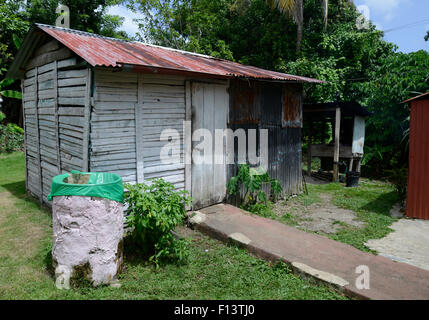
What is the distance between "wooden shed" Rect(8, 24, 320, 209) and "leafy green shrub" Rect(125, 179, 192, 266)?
1.02m

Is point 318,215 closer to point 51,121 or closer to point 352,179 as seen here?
point 352,179

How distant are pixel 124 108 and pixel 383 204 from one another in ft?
23.2

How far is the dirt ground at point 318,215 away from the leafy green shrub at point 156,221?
3185mm

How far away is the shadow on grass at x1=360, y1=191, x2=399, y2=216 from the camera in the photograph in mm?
7827

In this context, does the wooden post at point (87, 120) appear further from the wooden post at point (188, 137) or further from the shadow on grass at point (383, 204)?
the shadow on grass at point (383, 204)

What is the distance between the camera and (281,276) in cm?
431

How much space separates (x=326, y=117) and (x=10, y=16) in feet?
50.3

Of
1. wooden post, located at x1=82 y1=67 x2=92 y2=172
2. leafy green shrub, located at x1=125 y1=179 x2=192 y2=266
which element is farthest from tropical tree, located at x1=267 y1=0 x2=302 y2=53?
leafy green shrub, located at x1=125 y1=179 x2=192 y2=266

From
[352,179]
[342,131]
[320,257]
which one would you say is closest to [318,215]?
[320,257]

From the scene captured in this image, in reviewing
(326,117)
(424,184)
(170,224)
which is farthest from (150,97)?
(326,117)

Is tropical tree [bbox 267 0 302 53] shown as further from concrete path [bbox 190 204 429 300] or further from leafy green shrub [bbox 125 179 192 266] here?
leafy green shrub [bbox 125 179 192 266]

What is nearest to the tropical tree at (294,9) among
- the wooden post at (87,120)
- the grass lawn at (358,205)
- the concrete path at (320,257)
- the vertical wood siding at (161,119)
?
the grass lawn at (358,205)

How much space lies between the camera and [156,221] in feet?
14.1

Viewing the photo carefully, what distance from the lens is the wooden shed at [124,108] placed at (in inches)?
198
